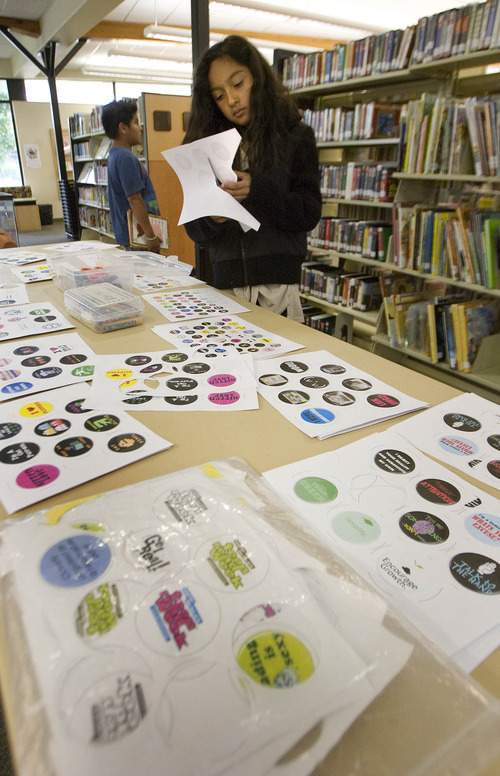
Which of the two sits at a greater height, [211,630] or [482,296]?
[211,630]

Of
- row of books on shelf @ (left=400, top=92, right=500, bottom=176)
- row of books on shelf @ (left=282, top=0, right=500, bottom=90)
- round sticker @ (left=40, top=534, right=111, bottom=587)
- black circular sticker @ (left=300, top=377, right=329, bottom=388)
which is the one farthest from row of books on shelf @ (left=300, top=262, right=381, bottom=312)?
round sticker @ (left=40, top=534, right=111, bottom=587)

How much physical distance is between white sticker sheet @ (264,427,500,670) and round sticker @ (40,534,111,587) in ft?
0.70

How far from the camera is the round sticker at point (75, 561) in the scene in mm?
386

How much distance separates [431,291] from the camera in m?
2.53

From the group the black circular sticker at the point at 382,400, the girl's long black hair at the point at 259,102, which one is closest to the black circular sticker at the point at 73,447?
the black circular sticker at the point at 382,400

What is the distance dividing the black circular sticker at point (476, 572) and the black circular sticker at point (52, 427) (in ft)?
1.71

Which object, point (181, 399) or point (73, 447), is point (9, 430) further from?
point (181, 399)

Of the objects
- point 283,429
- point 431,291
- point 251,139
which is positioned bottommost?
point 431,291

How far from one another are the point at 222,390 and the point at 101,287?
Result: 64 cm

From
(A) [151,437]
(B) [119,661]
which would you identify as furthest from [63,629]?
(A) [151,437]

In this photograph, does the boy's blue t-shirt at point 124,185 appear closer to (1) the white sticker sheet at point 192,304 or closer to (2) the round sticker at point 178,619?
(1) the white sticker sheet at point 192,304

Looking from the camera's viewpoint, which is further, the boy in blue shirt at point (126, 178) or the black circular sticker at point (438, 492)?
the boy in blue shirt at point (126, 178)

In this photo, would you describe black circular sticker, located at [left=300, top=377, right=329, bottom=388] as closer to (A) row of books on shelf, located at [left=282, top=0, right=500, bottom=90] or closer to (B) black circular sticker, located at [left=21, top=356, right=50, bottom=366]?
(B) black circular sticker, located at [left=21, top=356, right=50, bottom=366]

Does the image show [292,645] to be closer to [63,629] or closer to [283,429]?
[63,629]
